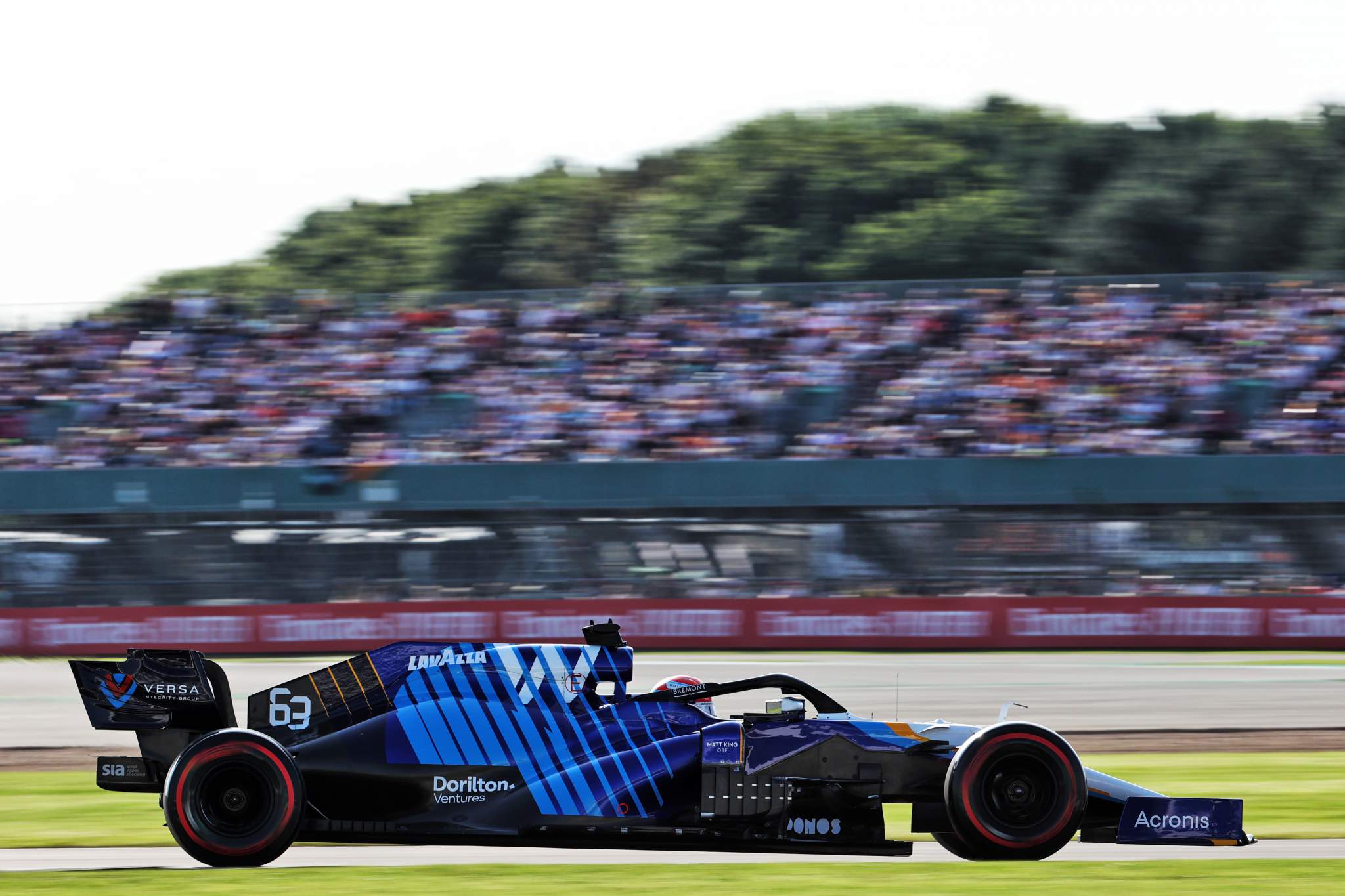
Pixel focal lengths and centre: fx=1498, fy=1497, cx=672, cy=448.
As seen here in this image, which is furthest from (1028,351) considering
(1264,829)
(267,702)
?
(267,702)

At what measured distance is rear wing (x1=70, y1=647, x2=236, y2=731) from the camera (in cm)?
702

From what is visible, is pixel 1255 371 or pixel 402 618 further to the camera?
pixel 1255 371

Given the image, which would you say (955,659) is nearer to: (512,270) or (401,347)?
(401,347)

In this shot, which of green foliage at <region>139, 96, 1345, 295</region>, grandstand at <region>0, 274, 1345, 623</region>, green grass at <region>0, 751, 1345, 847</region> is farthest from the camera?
green foliage at <region>139, 96, 1345, 295</region>

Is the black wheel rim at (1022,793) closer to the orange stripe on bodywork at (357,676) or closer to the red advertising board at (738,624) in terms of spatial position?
the orange stripe on bodywork at (357,676)

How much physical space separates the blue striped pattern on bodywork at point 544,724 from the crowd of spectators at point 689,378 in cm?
1242

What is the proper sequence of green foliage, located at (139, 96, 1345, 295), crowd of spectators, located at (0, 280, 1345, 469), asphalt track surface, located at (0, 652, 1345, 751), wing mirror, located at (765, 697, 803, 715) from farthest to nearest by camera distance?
green foliage, located at (139, 96, 1345, 295) → crowd of spectators, located at (0, 280, 1345, 469) → asphalt track surface, located at (0, 652, 1345, 751) → wing mirror, located at (765, 697, 803, 715)

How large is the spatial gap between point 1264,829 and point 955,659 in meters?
8.90

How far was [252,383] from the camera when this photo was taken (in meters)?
21.3

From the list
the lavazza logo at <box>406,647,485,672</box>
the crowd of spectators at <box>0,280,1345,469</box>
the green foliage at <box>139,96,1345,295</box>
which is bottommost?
the lavazza logo at <box>406,647,485,672</box>

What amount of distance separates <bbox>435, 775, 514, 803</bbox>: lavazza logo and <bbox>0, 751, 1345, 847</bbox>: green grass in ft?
6.90

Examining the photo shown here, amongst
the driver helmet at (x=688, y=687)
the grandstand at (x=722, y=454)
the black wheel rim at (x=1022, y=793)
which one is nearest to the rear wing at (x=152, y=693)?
the driver helmet at (x=688, y=687)

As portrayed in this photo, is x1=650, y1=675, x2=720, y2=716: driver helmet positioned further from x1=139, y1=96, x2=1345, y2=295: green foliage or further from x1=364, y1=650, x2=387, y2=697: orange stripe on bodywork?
x1=139, y1=96, x2=1345, y2=295: green foliage

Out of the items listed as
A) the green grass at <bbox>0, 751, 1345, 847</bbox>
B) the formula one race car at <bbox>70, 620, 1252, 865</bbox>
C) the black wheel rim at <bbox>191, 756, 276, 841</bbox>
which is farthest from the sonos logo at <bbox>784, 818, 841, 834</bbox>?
the black wheel rim at <bbox>191, 756, 276, 841</bbox>
